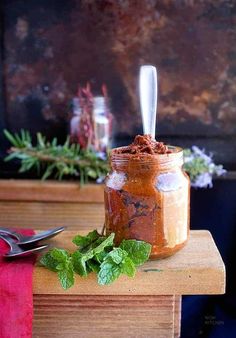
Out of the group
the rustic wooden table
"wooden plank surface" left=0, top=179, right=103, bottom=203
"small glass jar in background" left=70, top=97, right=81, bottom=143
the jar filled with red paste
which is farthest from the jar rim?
"small glass jar in background" left=70, top=97, right=81, bottom=143

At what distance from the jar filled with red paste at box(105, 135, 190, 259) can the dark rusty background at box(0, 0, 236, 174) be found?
2.93ft

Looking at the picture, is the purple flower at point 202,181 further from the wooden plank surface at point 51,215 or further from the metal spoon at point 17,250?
the metal spoon at point 17,250

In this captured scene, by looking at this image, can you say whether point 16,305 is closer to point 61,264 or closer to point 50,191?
point 61,264

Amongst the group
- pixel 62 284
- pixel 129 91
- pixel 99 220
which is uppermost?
pixel 129 91

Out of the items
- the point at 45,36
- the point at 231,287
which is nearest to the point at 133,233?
the point at 231,287

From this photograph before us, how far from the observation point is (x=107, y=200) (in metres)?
0.56

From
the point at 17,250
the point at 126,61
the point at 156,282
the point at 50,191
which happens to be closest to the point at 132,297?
the point at 156,282

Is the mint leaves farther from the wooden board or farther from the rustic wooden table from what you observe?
the wooden board

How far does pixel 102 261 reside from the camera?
20.5 inches

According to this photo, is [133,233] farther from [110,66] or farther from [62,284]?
[110,66]

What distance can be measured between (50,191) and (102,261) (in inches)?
29.7

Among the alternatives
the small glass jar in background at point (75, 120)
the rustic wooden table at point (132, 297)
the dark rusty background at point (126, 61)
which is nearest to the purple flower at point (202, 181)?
the dark rusty background at point (126, 61)

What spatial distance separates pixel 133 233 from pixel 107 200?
5 centimetres

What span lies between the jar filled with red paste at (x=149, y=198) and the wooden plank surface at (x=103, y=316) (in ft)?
0.21
